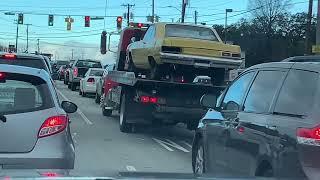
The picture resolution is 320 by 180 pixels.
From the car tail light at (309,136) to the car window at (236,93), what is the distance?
173 centimetres

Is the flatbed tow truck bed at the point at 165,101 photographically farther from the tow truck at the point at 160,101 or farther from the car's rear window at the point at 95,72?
the car's rear window at the point at 95,72

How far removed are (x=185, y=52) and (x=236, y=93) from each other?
282 inches

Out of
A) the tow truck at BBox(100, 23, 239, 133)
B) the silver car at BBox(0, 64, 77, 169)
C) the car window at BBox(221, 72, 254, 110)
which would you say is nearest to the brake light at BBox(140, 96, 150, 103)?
the tow truck at BBox(100, 23, 239, 133)

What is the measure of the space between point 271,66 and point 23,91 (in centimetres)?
266

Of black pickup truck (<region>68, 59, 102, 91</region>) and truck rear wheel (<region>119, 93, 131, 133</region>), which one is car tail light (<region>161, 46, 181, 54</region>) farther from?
black pickup truck (<region>68, 59, 102, 91</region>)

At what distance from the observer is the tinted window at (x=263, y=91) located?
20.6ft

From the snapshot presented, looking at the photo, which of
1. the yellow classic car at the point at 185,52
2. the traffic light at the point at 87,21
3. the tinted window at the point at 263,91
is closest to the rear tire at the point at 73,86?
the traffic light at the point at 87,21

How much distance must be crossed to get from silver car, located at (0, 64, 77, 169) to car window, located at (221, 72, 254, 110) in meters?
1.97

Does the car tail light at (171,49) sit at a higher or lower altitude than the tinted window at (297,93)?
higher

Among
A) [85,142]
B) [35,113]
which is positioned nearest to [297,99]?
[35,113]

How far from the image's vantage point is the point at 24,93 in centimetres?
672

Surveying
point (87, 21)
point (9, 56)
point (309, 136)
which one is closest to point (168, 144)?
point (9, 56)

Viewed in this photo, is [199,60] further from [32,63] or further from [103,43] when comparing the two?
[103,43]

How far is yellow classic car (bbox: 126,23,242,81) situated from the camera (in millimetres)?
14508
